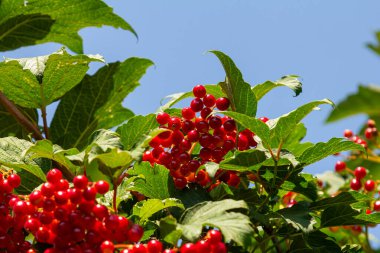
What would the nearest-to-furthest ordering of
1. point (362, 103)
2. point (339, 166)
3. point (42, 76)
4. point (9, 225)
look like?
point (362, 103)
point (9, 225)
point (42, 76)
point (339, 166)

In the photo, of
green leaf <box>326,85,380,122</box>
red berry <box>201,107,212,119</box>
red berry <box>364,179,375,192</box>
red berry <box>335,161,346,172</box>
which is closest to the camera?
green leaf <box>326,85,380,122</box>

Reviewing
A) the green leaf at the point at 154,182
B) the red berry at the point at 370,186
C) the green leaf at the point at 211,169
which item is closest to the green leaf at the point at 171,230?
the green leaf at the point at 211,169

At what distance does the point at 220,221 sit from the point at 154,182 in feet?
1.38

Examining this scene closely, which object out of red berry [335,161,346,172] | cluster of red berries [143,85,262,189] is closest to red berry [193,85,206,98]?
cluster of red berries [143,85,262,189]

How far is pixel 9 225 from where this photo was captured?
5.82ft

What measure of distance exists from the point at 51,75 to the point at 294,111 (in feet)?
4.00

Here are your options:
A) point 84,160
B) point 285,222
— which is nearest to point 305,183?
point 285,222

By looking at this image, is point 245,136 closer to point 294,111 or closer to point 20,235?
point 294,111

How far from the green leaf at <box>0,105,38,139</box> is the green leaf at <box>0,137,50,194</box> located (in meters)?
0.63

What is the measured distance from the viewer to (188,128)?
6.75ft

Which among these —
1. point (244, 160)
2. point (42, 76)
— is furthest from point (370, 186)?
point (42, 76)

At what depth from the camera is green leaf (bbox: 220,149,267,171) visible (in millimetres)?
1824

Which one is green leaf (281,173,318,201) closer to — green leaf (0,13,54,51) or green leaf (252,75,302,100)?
green leaf (252,75,302,100)

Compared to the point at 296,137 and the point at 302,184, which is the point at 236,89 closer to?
the point at 302,184
